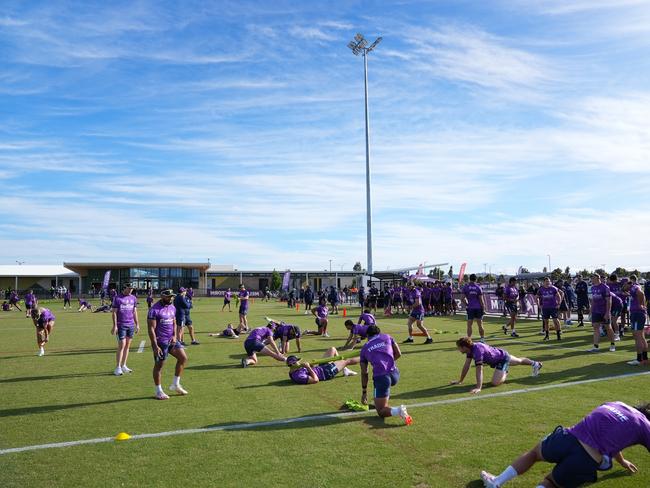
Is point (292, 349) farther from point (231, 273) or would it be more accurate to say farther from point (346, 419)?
point (231, 273)

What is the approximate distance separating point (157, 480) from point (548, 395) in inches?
251

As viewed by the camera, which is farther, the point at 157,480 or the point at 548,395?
the point at 548,395

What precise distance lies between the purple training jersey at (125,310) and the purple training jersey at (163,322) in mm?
2584

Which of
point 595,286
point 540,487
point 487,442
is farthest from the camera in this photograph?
point 595,286

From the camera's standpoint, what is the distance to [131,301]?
11.4 metres

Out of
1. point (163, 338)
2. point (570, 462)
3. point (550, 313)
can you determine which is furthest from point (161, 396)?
point (550, 313)

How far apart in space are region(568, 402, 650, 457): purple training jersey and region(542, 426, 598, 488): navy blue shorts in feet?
0.31

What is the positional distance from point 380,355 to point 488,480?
2815 mm

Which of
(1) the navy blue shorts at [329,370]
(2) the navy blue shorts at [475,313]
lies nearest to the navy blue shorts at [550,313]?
(2) the navy blue shorts at [475,313]

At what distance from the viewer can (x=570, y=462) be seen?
420 centimetres

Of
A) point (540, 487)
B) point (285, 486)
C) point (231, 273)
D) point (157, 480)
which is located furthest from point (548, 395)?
point (231, 273)

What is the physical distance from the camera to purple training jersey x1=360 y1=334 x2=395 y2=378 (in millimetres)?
7348

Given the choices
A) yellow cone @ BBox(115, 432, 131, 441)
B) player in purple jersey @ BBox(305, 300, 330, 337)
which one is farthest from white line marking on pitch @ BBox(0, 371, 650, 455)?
player in purple jersey @ BBox(305, 300, 330, 337)

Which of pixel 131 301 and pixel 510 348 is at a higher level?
pixel 131 301
